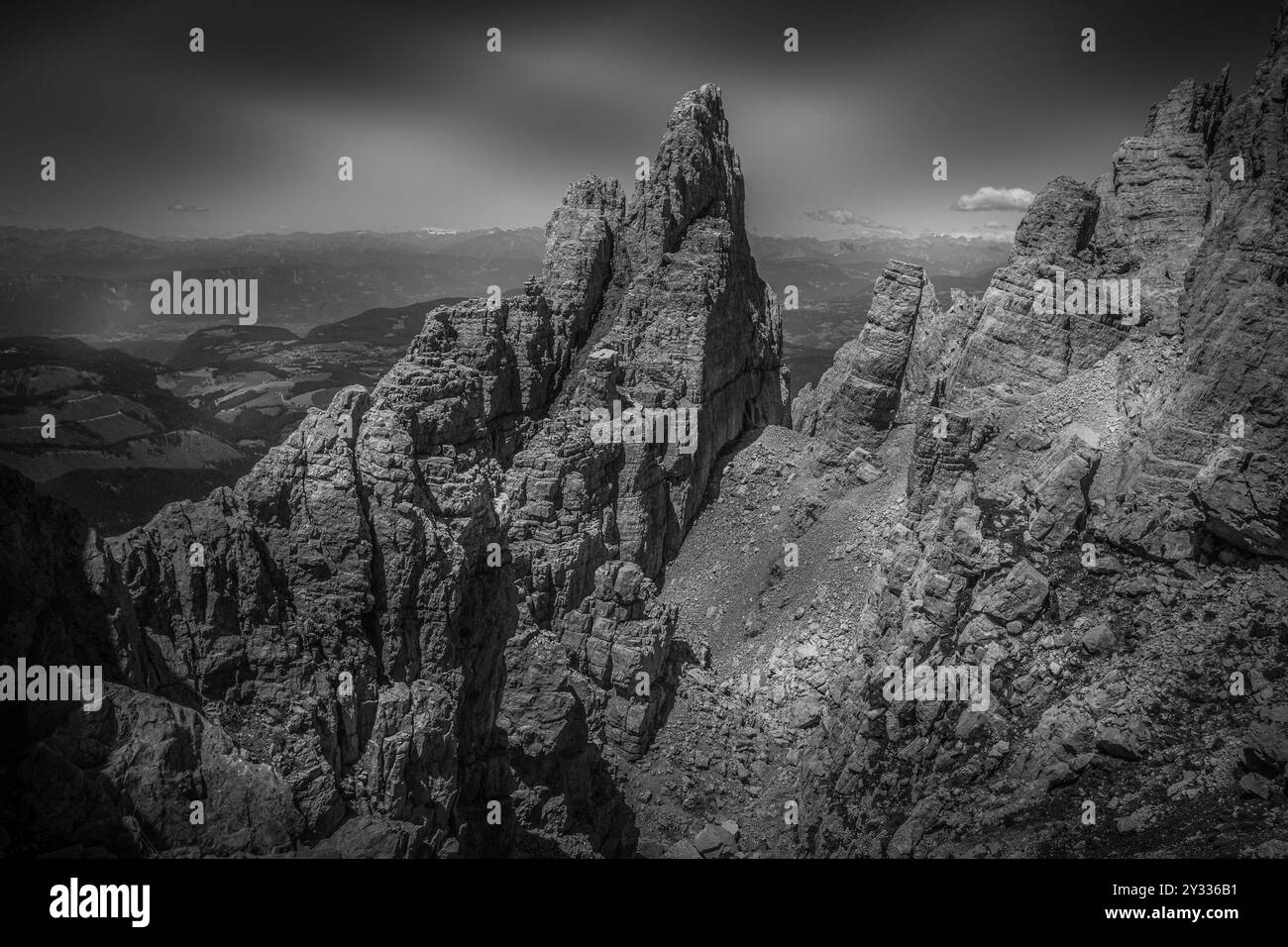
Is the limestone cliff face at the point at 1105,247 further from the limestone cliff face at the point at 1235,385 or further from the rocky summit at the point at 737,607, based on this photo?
the limestone cliff face at the point at 1235,385

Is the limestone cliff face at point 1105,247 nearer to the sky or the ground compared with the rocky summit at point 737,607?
nearer to the sky

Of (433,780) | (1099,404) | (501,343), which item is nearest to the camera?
(433,780)

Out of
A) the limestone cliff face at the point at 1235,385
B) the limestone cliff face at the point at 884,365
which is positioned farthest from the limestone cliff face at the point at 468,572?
the limestone cliff face at the point at 1235,385

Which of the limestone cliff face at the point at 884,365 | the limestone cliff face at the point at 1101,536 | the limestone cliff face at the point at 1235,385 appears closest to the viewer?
the limestone cliff face at the point at 1101,536

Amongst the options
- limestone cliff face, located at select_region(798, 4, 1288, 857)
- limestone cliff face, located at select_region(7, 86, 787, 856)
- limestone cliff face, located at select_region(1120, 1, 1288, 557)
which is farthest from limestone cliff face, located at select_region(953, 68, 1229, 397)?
limestone cliff face, located at select_region(7, 86, 787, 856)

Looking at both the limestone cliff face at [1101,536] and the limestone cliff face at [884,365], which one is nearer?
the limestone cliff face at [1101,536]

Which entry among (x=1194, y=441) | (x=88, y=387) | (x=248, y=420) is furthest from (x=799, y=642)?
(x=248, y=420)

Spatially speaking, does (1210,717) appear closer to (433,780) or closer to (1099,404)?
(1099,404)
